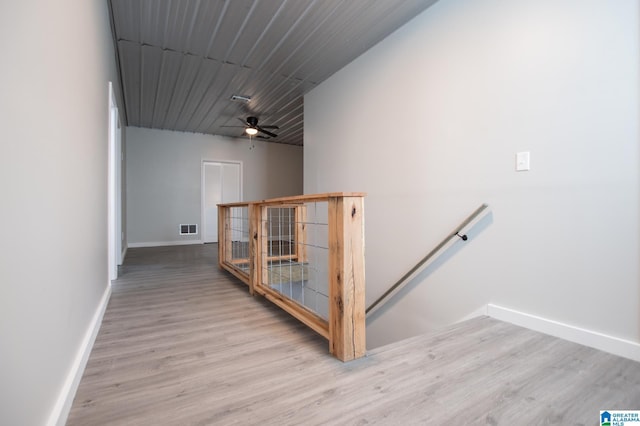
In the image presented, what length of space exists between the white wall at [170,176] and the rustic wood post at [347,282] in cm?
588

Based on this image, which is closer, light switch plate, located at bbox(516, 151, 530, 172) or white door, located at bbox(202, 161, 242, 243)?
light switch plate, located at bbox(516, 151, 530, 172)

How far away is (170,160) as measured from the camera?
641 centimetres

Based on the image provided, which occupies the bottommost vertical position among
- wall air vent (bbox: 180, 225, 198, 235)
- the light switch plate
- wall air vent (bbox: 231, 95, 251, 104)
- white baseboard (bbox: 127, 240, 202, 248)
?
white baseboard (bbox: 127, 240, 202, 248)

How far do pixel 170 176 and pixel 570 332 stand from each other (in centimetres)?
676

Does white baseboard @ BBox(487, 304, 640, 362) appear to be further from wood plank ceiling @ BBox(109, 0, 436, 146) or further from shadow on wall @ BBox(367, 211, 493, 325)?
wood plank ceiling @ BBox(109, 0, 436, 146)

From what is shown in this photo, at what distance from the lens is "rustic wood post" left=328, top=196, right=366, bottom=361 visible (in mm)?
1465

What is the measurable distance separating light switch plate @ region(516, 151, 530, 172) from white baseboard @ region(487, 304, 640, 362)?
3.12ft

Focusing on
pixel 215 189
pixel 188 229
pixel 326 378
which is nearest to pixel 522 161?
pixel 326 378

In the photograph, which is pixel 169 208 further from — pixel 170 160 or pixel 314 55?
pixel 314 55

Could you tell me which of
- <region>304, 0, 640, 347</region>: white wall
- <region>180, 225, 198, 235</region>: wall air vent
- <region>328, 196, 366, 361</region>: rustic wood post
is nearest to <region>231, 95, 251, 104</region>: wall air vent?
<region>304, 0, 640, 347</region>: white wall

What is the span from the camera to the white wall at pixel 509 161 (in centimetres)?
162

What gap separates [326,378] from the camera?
4.35 ft

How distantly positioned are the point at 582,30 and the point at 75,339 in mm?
3084

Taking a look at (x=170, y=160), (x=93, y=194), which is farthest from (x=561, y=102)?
(x=170, y=160)
